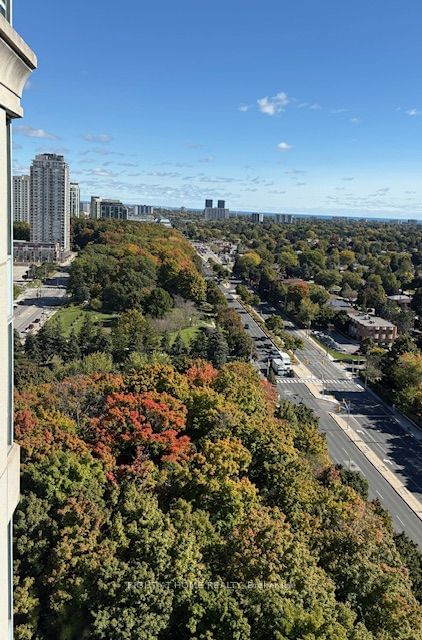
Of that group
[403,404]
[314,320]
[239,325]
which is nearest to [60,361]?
[239,325]

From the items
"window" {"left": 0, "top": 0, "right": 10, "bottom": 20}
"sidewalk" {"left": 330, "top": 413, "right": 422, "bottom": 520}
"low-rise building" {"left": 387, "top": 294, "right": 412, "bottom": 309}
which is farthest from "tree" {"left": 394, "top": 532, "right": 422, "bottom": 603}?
"low-rise building" {"left": 387, "top": 294, "right": 412, "bottom": 309}

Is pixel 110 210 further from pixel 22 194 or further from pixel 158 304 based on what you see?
pixel 158 304

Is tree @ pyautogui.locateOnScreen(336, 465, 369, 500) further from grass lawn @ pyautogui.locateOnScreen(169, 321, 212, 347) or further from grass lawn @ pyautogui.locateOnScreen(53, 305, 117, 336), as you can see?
grass lawn @ pyautogui.locateOnScreen(53, 305, 117, 336)

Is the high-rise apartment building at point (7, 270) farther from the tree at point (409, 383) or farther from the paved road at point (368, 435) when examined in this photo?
the tree at point (409, 383)

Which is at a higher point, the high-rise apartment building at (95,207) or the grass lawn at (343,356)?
the high-rise apartment building at (95,207)

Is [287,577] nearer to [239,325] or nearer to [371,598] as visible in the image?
[371,598]

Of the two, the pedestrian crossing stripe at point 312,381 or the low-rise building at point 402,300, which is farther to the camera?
the low-rise building at point 402,300

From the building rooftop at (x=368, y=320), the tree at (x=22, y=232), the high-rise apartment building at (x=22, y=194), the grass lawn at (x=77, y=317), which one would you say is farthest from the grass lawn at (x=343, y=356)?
the high-rise apartment building at (x=22, y=194)
